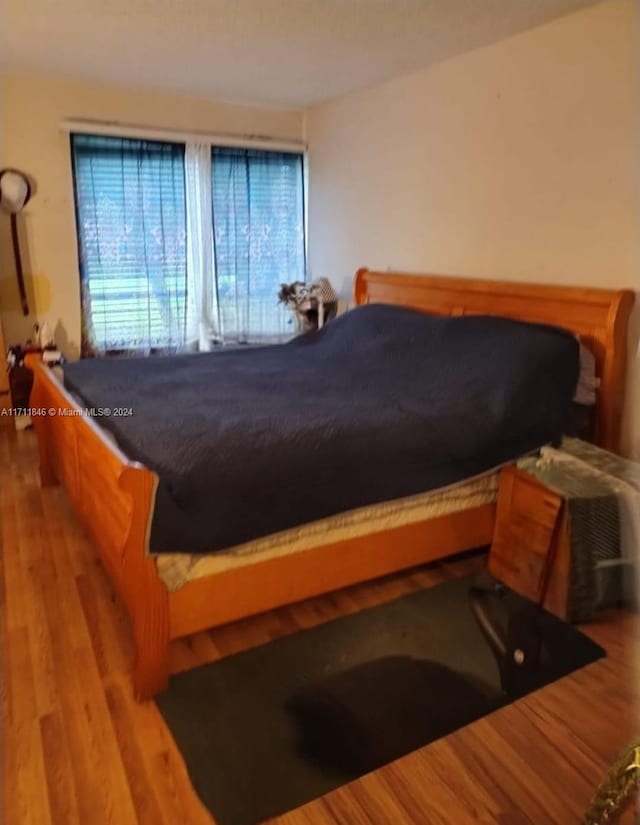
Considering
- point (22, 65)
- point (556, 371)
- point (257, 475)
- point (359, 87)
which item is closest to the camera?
point (257, 475)

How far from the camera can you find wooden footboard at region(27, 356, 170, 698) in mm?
1647

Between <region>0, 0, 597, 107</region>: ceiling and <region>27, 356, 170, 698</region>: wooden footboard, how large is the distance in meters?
1.64

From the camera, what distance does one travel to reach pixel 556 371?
96.1 inches

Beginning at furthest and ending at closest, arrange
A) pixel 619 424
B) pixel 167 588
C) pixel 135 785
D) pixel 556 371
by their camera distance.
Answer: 1. pixel 619 424
2. pixel 556 371
3. pixel 167 588
4. pixel 135 785

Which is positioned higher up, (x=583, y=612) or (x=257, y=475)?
(x=257, y=475)

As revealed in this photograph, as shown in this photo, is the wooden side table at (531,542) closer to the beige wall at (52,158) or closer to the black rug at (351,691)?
the black rug at (351,691)

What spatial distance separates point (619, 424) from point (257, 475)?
1638 mm

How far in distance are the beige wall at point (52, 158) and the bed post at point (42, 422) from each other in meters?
1.05

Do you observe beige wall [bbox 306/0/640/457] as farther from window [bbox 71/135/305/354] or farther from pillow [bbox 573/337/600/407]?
window [bbox 71/135/305/354]

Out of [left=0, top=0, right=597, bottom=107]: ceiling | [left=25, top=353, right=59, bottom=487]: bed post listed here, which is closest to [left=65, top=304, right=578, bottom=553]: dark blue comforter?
[left=25, top=353, right=59, bottom=487]: bed post

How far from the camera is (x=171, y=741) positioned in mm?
1632

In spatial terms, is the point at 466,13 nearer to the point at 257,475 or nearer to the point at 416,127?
the point at 416,127

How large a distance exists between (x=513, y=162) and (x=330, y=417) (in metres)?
1.64

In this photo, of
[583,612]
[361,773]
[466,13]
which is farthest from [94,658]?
[466,13]
